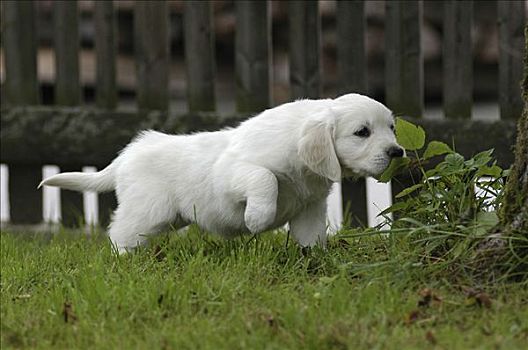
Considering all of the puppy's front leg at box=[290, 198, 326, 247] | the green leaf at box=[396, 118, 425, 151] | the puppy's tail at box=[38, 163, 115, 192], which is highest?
the green leaf at box=[396, 118, 425, 151]

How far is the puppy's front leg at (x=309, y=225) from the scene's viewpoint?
4.45 m

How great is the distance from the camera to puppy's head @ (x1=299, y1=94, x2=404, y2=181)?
4152 millimetres

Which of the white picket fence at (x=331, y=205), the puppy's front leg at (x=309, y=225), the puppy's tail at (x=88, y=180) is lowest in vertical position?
the white picket fence at (x=331, y=205)

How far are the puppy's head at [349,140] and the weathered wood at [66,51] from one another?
2.43 meters

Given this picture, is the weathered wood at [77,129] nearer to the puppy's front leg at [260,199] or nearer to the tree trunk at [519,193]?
the puppy's front leg at [260,199]

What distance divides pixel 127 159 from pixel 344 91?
5.46ft

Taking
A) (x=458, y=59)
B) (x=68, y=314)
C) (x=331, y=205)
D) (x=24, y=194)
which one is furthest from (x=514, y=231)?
(x=331, y=205)

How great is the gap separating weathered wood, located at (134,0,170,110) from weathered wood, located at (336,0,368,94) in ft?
3.22

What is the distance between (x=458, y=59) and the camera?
5.81m

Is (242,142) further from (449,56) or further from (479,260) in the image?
(449,56)

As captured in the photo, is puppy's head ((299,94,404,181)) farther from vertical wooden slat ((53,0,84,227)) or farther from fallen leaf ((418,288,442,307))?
vertical wooden slat ((53,0,84,227))

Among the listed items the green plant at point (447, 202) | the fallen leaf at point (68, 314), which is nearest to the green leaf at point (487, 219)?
the green plant at point (447, 202)

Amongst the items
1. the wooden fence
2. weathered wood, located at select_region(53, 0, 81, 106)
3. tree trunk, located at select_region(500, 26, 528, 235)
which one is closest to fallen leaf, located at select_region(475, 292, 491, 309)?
tree trunk, located at select_region(500, 26, 528, 235)

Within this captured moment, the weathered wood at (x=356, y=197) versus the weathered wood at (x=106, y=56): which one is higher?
the weathered wood at (x=106, y=56)
